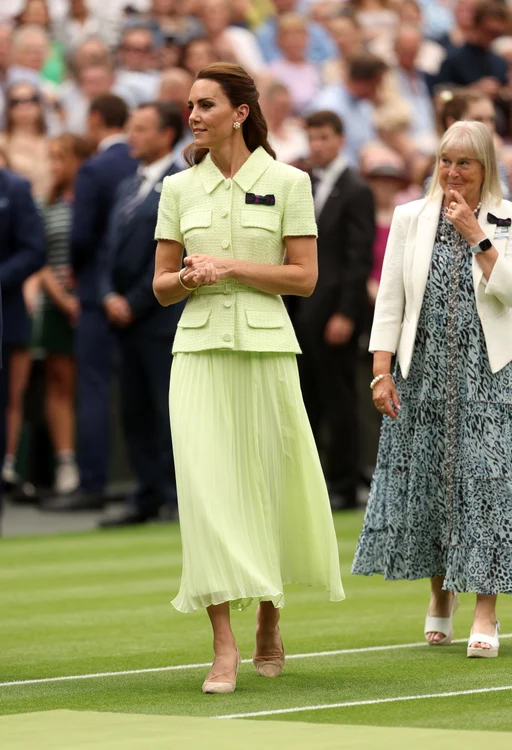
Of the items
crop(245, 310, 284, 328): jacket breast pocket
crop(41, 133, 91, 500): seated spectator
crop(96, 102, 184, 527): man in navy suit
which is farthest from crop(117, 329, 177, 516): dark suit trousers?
crop(245, 310, 284, 328): jacket breast pocket

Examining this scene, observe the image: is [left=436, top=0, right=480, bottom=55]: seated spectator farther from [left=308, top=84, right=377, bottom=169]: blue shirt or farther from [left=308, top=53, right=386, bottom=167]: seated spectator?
[left=308, top=84, right=377, bottom=169]: blue shirt

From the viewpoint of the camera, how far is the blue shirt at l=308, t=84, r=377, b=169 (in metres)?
17.9

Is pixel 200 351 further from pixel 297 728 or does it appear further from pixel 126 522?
pixel 126 522

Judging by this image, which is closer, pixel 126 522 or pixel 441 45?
pixel 126 522

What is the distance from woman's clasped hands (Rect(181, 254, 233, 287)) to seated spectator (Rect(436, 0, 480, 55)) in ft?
40.9

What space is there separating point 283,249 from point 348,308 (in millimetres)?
6314

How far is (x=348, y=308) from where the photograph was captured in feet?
43.0

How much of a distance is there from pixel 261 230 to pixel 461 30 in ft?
44.7

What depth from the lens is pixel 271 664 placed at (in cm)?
673

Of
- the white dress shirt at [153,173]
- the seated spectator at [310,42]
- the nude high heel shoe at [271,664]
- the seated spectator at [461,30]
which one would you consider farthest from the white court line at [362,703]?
the seated spectator at [310,42]

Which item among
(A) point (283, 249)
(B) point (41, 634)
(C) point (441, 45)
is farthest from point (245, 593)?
(C) point (441, 45)

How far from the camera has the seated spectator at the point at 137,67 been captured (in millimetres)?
17656

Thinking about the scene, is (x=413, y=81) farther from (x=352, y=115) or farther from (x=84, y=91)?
(x=84, y=91)

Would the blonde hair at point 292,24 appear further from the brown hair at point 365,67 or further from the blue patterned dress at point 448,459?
the blue patterned dress at point 448,459
